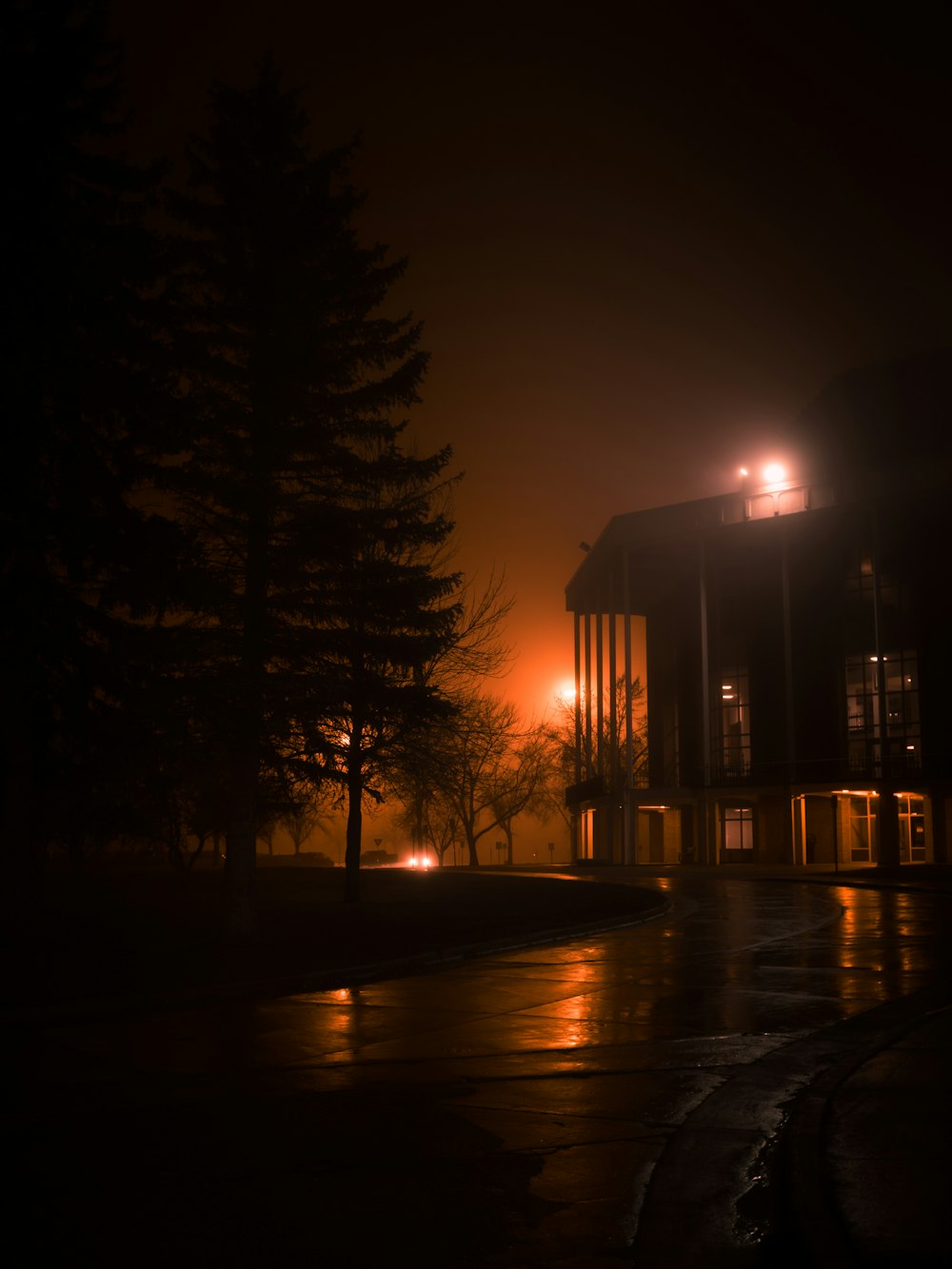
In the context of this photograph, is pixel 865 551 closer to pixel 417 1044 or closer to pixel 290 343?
pixel 290 343

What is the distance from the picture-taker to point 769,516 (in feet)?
164

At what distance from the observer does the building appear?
150 ft

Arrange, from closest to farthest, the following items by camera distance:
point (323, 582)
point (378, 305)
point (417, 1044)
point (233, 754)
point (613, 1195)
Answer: point (613, 1195) → point (417, 1044) → point (233, 754) → point (323, 582) → point (378, 305)

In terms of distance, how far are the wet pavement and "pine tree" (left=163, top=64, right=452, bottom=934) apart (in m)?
5.70

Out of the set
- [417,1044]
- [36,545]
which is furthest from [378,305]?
[417,1044]

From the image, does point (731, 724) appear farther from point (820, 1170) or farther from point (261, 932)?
point (820, 1170)

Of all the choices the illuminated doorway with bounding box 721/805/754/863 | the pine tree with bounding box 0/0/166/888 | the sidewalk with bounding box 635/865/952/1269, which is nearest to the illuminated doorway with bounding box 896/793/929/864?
the illuminated doorway with bounding box 721/805/754/863

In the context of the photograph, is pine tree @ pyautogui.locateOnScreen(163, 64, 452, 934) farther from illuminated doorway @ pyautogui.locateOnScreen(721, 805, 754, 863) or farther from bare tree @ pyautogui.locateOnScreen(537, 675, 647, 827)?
bare tree @ pyautogui.locateOnScreen(537, 675, 647, 827)

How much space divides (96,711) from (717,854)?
3669 cm

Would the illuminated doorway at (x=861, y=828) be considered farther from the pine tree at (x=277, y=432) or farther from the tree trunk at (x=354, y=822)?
the pine tree at (x=277, y=432)

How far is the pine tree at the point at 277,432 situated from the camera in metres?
17.0

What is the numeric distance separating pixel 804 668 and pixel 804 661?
0.97 feet

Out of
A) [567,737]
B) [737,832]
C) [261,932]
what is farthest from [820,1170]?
[567,737]

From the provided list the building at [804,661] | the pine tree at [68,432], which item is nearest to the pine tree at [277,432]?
the pine tree at [68,432]
